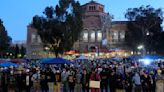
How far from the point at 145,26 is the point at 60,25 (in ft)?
102

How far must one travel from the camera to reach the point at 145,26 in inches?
3652

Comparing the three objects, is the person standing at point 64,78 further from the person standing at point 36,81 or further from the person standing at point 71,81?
the person standing at point 36,81

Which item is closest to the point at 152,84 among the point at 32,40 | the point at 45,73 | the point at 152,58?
the point at 45,73

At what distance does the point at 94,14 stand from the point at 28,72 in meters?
94.7

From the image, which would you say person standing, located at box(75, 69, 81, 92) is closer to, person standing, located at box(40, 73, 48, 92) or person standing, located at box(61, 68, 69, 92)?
person standing, located at box(61, 68, 69, 92)

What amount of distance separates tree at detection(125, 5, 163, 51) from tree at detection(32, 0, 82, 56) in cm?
2668

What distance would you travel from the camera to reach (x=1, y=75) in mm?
24016

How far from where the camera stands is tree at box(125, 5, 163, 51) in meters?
92.1

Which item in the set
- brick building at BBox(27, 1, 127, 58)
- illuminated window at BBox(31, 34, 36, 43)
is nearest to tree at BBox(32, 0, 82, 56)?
brick building at BBox(27, 1, 127, 58)

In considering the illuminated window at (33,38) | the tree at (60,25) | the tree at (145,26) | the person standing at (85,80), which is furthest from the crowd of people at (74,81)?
the illuminated window at (33,38)

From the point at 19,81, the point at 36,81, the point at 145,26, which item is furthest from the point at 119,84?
the point at 145,26

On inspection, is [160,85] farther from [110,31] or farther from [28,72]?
[110,31]

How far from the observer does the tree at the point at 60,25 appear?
66.1m

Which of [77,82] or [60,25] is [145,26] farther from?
[77,82]
